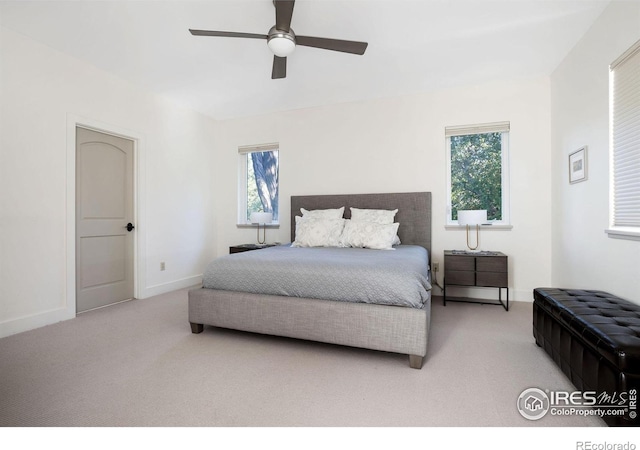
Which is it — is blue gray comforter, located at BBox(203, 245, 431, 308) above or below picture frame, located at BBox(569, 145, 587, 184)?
below

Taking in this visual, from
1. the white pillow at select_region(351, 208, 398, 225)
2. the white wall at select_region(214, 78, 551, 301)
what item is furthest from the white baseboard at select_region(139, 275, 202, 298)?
the white pillow at select_region(351, 208, 398, 225)

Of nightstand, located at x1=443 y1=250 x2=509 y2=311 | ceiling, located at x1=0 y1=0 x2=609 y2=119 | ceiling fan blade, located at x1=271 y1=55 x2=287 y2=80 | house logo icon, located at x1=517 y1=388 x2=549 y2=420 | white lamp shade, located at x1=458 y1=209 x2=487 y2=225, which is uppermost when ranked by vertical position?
A: ceiling, located at x1=0 y1=0 x2=609 y2=119

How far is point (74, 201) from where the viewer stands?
9.87ft

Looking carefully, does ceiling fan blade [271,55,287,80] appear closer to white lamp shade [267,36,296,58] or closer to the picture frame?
white lamp shade [267,36,296,58]

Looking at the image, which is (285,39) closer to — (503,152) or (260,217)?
(260,217)

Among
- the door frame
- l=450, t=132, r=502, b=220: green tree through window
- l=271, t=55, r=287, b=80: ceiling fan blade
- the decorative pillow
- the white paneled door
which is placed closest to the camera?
l=271, t=55, r=287, b=80: ceiling fan blade

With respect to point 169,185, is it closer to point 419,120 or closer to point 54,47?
point 54,47

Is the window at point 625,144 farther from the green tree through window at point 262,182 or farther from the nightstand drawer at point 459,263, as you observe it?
the green tree through window at point 262,182

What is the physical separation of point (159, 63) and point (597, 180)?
13.9ft

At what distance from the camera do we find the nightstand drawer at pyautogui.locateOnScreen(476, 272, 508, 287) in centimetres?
315

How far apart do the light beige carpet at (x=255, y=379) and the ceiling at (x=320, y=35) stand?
2.60 meters

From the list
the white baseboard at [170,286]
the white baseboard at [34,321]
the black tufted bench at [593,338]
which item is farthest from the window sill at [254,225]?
the black tufted bench at [593,338]

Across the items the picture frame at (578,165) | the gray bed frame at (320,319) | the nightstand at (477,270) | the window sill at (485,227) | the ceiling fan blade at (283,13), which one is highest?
the ceiling fan blade at (283,13)

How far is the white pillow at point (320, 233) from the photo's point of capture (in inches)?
136
